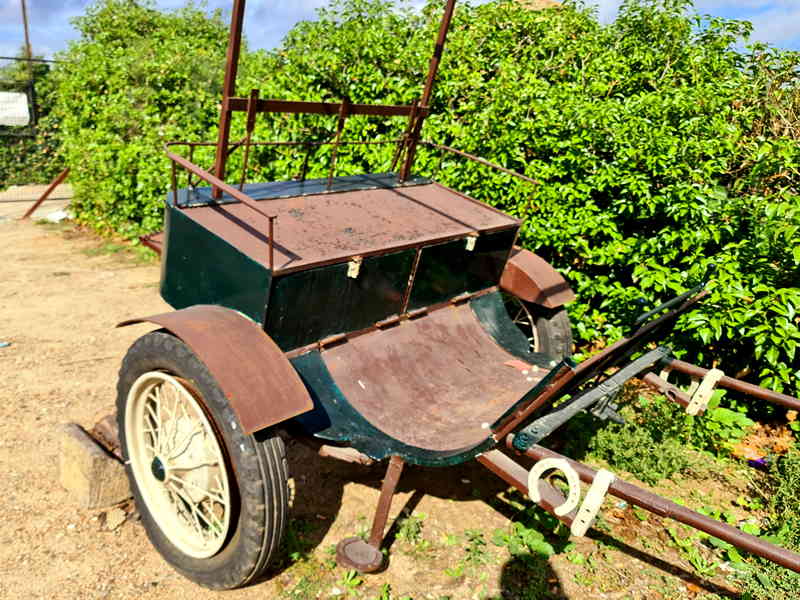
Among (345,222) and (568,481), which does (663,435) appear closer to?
(568,481)

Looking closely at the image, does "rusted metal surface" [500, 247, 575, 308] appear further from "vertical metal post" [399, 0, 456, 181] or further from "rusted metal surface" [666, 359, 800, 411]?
"vertical metal post" [399, 0, 456, 181]

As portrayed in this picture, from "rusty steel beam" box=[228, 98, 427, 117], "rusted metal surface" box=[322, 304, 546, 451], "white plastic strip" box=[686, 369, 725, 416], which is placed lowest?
"rusted metal surface" box=[322, 304, 546, 451]

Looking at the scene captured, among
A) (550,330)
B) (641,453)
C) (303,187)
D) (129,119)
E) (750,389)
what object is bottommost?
(129,119)

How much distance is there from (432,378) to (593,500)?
5.09 feet

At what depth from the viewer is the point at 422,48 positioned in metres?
6.71

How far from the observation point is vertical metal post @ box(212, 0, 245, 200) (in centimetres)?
288

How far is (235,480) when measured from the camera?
2.70 m

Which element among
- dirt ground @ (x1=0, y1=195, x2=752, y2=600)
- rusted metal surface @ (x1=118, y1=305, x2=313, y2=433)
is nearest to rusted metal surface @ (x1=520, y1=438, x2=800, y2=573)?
dirt ground @ (x1=0, y1=195, x2=752, y2=600)

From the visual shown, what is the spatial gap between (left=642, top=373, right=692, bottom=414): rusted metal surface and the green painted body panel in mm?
2375

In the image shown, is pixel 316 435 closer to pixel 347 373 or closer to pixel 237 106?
pixel 347 373

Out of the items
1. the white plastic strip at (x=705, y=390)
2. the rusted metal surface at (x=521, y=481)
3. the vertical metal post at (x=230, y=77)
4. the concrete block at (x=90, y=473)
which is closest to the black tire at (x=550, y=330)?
the white plastic strip at (x=705, y=390)

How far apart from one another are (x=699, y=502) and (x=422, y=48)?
533 cm

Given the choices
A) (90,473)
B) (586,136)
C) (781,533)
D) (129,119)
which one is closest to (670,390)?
(781,533)

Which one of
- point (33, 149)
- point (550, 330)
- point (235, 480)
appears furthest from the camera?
point (33, 149)
